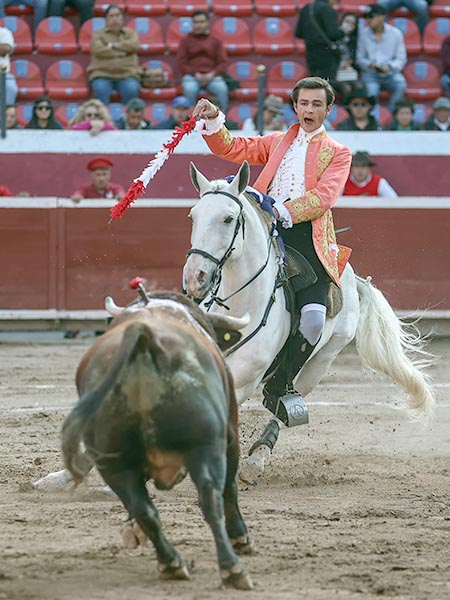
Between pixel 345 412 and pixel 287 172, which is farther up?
pixel 287 172

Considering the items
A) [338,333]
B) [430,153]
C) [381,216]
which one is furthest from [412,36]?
[338,333]

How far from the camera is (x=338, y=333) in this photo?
21.2ft

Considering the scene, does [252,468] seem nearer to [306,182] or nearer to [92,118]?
[306,182]

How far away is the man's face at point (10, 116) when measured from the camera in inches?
462

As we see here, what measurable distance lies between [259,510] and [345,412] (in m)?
2.98

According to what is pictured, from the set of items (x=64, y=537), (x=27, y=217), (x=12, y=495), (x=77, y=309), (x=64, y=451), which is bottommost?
(x=77, y=309)

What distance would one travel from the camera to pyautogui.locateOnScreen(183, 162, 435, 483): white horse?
5.09 m

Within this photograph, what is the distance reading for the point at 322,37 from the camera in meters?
12.3

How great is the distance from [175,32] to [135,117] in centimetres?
193

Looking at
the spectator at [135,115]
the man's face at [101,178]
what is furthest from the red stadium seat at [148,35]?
the man's face at [101,178]

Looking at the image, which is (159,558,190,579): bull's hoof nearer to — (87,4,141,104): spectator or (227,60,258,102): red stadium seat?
(87,4,141,104): spectator

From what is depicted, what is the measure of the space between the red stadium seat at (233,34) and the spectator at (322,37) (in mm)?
1119

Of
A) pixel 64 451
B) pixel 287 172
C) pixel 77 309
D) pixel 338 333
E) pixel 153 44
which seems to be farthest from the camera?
pixel 153 44

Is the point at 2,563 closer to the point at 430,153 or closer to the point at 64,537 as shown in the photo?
the point at 64,537
